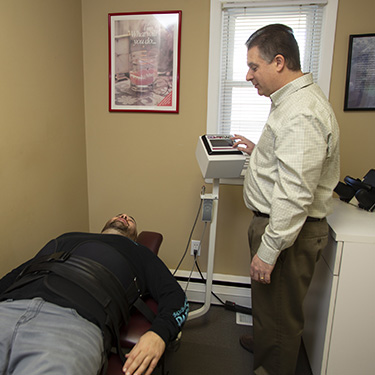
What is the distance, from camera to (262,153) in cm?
136

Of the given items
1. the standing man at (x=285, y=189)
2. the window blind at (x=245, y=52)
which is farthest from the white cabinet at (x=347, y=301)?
the window blind at (x=245, y=52)

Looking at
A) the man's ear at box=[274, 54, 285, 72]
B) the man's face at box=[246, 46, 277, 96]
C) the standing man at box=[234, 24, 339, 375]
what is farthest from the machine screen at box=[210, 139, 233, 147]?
the man's ear at box=[274, 54, 285, 72]

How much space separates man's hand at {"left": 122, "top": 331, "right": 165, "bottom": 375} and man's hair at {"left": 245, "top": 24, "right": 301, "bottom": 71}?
119 centimetres

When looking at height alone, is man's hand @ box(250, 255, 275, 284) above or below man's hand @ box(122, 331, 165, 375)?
above

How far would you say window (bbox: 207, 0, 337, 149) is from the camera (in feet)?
6.37

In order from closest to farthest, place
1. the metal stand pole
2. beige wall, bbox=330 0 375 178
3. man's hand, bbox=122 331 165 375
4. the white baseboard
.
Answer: man's hand, bbox=122 331 165 375 → the metal stand pole → beige wall, bbox=330 0 375 178 → the white baseboard

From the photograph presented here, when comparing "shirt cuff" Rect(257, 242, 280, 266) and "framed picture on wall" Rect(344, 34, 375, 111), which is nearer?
"shirt cuff" Rect(257, 242, 280, 266)

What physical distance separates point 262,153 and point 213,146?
31cm

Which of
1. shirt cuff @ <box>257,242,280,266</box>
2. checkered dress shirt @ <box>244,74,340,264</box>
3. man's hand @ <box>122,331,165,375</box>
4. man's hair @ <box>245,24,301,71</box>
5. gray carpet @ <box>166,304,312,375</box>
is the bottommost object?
gray carpet @ <box>166,304,312,375</box>

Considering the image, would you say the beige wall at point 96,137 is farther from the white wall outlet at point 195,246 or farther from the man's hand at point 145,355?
the man's hand at point 145,355

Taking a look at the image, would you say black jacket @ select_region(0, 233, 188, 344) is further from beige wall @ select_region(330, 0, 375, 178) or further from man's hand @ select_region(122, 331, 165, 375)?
beige wall @ select_region(330, 0, 375, 178)

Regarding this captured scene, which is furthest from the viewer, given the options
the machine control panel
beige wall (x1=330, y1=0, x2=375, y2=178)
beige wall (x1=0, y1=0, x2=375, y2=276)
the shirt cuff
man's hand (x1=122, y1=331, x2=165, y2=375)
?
beige wall (x1=330, y1=0, x2=375, y2=178)

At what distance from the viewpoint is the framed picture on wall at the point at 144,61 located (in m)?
2.08

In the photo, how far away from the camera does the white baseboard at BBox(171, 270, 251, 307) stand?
229cm
